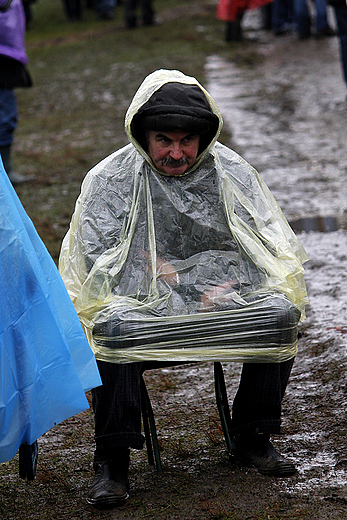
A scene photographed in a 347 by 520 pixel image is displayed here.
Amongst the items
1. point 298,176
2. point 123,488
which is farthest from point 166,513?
point 298,176

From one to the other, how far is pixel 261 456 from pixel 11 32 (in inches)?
151

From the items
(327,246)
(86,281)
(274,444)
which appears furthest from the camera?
(327,246)

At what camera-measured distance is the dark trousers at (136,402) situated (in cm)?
229

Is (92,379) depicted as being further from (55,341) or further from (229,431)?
(229,431)

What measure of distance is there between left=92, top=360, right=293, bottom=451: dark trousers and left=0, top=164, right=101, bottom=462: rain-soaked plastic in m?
0.16

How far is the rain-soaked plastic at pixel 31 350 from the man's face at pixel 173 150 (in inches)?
23.3

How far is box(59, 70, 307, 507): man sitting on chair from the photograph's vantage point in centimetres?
230

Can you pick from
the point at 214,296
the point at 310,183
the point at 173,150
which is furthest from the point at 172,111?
the point at 310,183

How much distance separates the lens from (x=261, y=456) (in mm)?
2453

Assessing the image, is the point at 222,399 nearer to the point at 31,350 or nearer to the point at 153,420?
the point at 153,420

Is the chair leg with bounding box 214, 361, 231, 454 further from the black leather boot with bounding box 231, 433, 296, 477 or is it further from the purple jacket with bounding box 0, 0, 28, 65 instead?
the purple jacket with bounding box 0, 0, 28, 65

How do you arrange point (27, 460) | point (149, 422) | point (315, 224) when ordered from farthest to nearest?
point (315, 224), point (149, 422), point (27, 460)

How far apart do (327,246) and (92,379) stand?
8.81 ft

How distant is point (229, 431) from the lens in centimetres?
252
